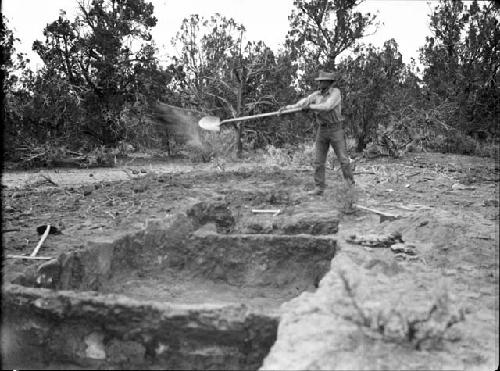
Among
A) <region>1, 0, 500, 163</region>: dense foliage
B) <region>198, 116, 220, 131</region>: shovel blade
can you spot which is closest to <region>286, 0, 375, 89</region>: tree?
<region>1, 0, 500, 163</region>: dense foliage

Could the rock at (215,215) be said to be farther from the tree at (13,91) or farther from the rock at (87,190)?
the tree at (13,91)

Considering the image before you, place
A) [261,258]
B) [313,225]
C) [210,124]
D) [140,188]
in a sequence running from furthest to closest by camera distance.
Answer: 1. [210,124]
2. [140,188]
3. [313,225]
4. [261,258]

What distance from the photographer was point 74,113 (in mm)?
13688

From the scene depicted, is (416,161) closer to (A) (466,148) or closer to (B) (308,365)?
(A) (466,148)

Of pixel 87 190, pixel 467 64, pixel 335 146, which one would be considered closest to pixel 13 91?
pixel 87 190

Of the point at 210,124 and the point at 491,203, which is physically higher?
the point at 210,124

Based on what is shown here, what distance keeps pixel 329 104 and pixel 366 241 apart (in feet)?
8.26

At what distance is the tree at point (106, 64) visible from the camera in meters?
13.8

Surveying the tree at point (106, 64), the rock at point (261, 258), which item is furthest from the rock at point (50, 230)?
the tree at point (106, 64)

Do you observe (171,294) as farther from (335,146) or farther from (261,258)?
(335,146)

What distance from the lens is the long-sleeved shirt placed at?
22.3 ft

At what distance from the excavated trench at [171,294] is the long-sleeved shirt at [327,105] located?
151cm

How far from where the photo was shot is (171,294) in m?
5.34

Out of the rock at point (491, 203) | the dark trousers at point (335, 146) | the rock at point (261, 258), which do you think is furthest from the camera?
the dark trousers at point (335, 146)
